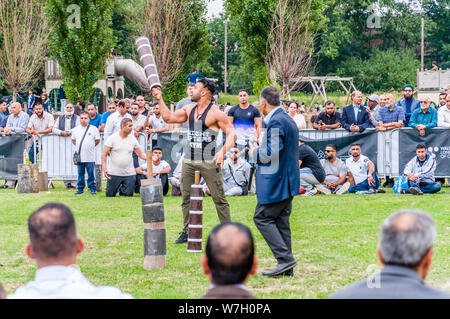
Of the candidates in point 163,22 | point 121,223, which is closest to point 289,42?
point 163,22

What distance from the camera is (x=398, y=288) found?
3191 mm

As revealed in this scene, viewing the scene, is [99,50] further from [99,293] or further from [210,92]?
[99,293]

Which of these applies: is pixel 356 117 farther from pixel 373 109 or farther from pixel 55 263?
pixel 55 263

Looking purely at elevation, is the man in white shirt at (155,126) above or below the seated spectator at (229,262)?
above

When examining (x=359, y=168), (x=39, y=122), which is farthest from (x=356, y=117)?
(x=39, y=122)

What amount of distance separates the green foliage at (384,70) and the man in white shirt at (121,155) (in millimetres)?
55403

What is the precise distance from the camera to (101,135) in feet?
58.9

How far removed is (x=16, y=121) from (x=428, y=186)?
10110mm

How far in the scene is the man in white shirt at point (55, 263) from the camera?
3.59 m

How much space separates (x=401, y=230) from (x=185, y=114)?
6641mm

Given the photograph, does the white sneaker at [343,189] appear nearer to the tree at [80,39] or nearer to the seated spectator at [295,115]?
the seated spectator at [295,115]

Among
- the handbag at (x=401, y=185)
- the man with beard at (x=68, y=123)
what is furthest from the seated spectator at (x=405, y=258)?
the man with beard at (x=68, y=123)

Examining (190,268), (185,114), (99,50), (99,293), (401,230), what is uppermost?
(99,50)

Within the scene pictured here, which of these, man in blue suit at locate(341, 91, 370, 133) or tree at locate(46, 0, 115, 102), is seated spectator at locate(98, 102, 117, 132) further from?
tree at locate(46, 0, 115, 102)
